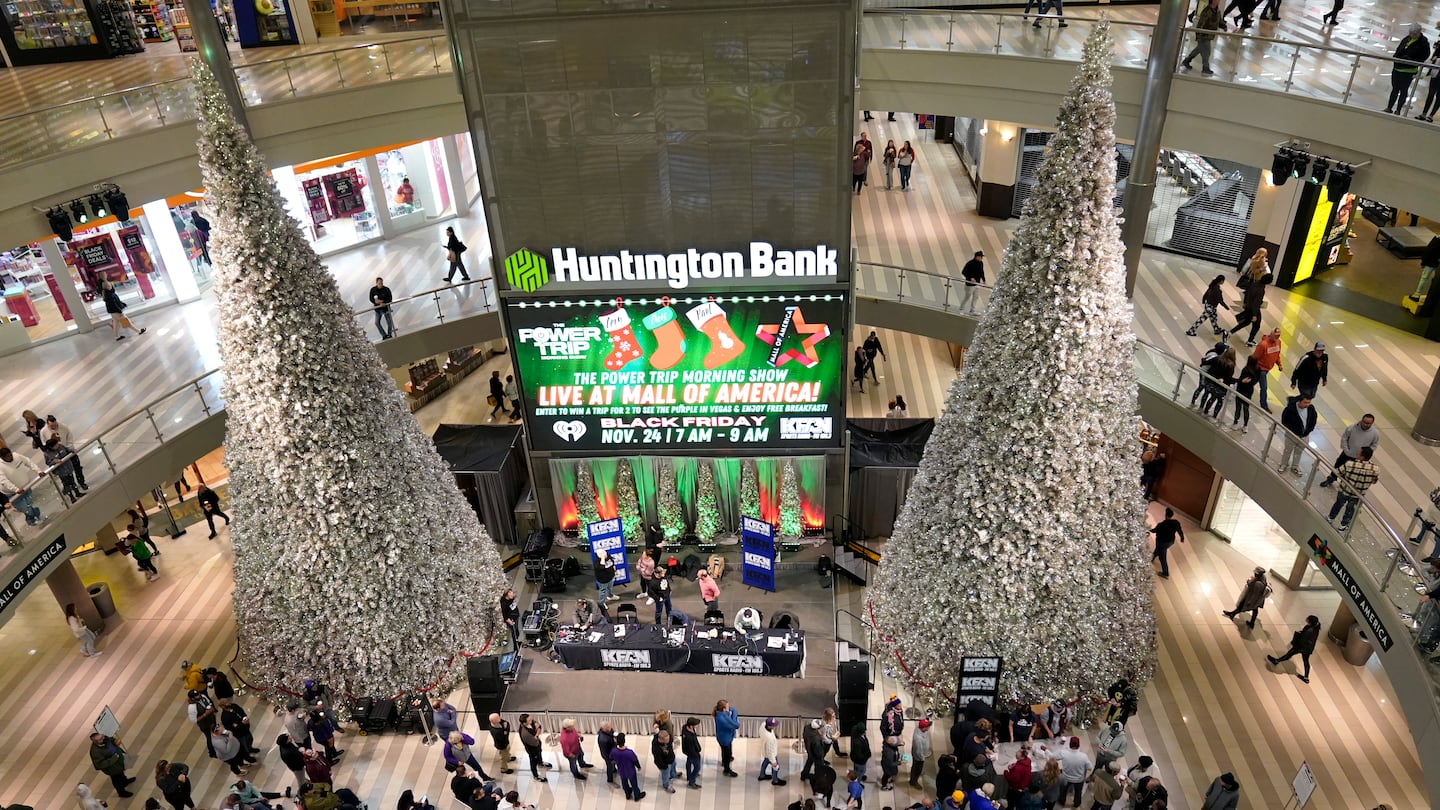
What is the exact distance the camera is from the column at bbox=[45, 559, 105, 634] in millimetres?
14188

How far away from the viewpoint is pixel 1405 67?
440 inches

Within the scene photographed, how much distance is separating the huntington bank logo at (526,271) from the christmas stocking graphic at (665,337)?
63.2 inches

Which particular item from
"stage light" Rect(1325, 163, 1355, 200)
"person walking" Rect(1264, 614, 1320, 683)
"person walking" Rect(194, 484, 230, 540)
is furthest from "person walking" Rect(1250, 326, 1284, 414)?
"person walking" Rect(194, 484, 230, 540)

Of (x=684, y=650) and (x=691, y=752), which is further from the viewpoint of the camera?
(x=684, y=650)

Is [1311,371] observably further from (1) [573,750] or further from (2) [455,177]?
(2) [455,177]

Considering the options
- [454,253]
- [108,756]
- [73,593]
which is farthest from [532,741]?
[454,253]

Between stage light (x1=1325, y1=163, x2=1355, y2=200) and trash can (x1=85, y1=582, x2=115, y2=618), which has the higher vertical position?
stage light (x1=1325, y1=163, x2=1355, y2=200)

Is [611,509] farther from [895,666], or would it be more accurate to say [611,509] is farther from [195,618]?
[195,618]

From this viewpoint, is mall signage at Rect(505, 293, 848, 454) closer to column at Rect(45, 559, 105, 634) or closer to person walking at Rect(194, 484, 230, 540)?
person walking at Rect(194, 484, 230, 540)

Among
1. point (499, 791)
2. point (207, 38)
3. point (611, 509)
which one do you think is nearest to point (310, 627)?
point (499, 791)

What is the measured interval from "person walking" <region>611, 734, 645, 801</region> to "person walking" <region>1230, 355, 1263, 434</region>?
8970mm

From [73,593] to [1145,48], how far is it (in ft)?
62.6

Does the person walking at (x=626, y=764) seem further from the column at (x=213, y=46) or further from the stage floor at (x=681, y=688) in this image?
the column at (x=213, y=46)

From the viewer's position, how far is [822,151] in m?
12.3
